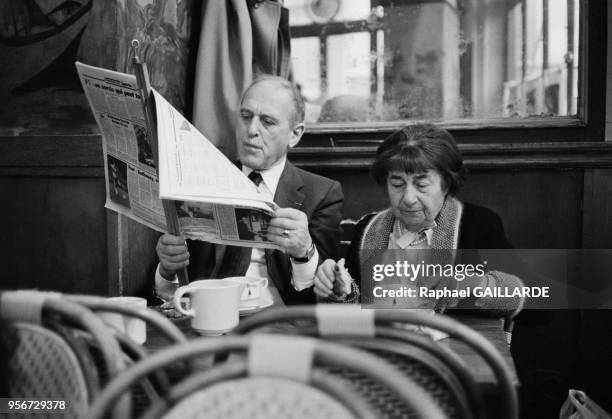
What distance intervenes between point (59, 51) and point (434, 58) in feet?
5.09

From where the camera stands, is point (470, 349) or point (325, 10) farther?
point (325, 10)

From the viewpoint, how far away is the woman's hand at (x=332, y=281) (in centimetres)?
154

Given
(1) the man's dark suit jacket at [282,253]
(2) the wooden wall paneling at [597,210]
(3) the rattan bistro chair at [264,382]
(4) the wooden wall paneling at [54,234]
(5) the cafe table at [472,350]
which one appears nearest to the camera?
(3) the rattan bistro chair at [264,382]

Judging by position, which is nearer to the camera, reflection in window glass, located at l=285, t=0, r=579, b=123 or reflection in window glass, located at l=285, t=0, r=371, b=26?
reflection in window glass, located at l=285, t=0, r=579, b=123

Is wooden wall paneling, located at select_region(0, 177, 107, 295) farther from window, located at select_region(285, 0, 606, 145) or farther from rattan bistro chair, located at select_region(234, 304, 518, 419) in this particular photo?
rattan bistro chair, located at select_region(234, 304, 518, 419)

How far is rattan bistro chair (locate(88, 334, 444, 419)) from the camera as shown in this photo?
65cm

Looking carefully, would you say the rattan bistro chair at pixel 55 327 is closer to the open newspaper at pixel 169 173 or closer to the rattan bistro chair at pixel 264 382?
the rattan bistro chair at pixel 264 382

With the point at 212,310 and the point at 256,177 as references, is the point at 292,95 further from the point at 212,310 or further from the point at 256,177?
the point at 212,310

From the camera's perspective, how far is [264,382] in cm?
67

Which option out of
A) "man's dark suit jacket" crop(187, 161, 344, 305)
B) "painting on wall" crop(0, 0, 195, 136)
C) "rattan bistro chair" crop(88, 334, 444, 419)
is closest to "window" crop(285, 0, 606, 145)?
"man's dark suit jacket" crop(187, 161, 344, 305)

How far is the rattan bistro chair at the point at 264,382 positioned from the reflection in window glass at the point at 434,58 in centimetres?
201

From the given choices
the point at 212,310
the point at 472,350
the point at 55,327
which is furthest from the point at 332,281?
the point at 55,327

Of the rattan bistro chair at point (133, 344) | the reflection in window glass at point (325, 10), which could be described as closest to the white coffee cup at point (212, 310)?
the rattan bistro chair at point (133, 344)

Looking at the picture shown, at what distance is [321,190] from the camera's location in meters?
2.16
